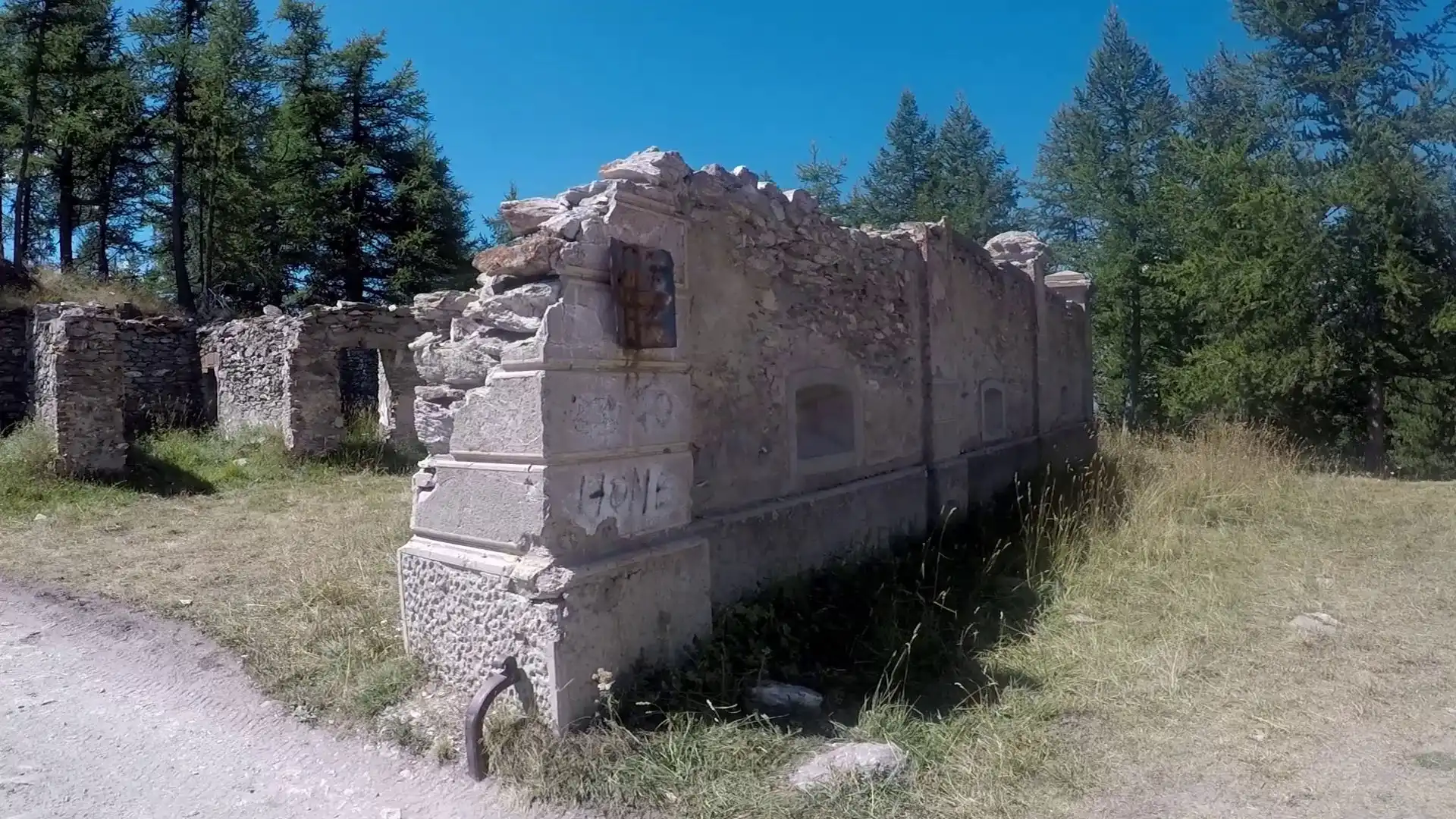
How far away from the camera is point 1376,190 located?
42.5 feet

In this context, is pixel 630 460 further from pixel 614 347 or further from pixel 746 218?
pixel 746 218

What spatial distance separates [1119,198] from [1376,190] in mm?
5446

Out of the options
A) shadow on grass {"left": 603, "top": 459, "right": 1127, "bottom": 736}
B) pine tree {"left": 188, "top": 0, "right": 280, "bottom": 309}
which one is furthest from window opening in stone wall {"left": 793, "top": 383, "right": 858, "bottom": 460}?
pine tree {"left": 188, "top": 0, "right": 280, "bottom": 309}

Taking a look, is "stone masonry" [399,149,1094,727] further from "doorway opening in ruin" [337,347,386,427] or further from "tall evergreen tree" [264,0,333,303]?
"tall evergreen tree" [264,0,333,303]

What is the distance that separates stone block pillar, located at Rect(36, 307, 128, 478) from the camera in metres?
10.3

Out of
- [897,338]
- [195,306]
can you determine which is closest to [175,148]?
[195,306]

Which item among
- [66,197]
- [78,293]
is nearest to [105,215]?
[66,197]

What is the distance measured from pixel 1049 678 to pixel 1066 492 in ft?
15.0

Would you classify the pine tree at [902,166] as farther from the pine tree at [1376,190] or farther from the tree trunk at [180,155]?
the tree trunk at [180,155]

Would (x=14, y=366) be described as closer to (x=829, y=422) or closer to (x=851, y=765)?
(x=829, y=422)

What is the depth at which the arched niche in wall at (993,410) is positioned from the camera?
8828mm

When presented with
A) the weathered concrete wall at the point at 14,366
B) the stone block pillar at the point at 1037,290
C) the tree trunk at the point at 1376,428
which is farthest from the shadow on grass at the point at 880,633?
the weathered concrete wall at the point at 14,366

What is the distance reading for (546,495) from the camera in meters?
3.81

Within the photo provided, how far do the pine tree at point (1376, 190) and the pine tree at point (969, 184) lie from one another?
27.5ft
